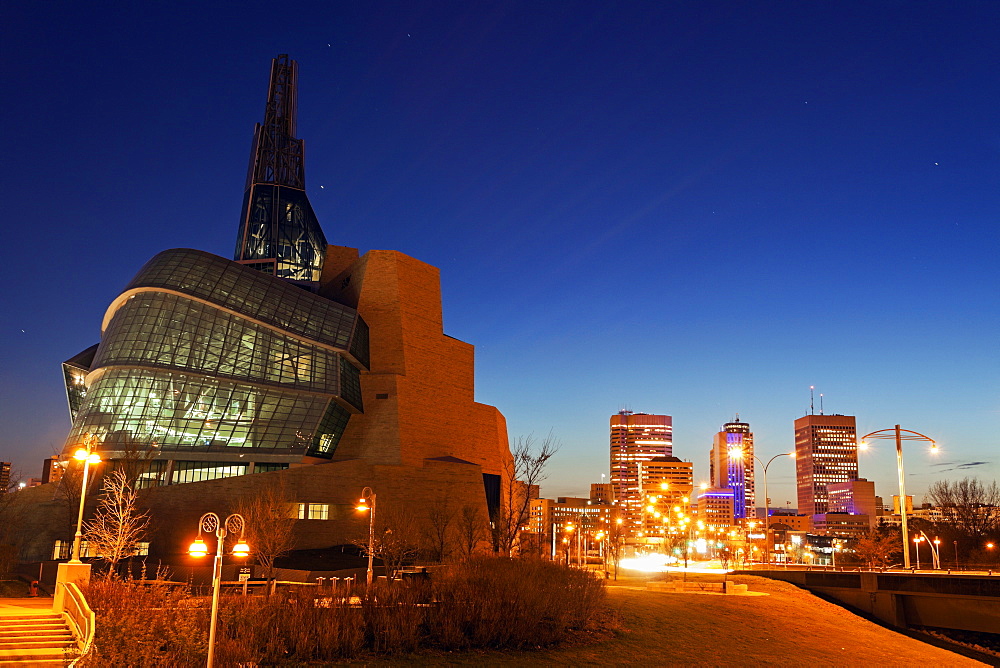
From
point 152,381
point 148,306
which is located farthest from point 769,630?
point 148,306

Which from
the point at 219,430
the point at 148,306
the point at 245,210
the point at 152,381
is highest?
the point at 245,210

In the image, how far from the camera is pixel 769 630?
31.3 metres

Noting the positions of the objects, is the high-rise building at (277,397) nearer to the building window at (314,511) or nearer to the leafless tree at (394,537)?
the building window at (314,511)

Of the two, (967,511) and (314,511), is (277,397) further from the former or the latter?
(967,511)

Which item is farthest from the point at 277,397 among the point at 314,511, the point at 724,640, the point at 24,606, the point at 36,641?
the point at 724,640

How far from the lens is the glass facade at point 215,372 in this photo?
59531mm

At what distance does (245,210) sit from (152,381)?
46.9 meters

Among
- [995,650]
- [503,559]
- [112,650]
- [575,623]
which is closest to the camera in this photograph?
[112,650]

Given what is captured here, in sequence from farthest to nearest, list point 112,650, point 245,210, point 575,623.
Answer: point 245,210
point 575,623
point 112,650

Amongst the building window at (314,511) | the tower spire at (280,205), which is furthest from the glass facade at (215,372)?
A: the tower spire at (280,205)

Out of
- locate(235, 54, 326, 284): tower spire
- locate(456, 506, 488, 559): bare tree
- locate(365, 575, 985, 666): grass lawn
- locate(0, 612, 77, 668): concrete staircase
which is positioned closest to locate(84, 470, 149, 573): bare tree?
locate(0, 612, 77, 668): concrete staircase

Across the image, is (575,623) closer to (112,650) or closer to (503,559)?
(503,559)

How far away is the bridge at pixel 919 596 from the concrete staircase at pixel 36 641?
43601 mm

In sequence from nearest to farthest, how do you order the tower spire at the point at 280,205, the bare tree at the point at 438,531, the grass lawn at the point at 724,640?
1. the grass lawn at the point at 724,640
2. the bare tree at the point at 438,531
3. the tower spire at the point at 280,205
